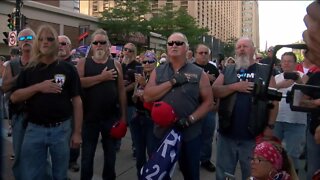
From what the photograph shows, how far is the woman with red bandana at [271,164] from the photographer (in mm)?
2791

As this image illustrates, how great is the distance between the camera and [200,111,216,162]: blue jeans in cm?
604

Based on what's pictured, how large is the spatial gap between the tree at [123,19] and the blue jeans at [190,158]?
2847 centimetres

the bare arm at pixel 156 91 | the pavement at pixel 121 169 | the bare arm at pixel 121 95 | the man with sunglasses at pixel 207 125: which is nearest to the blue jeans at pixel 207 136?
the man with sunglasses at pixel 207 125

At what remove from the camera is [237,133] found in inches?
158

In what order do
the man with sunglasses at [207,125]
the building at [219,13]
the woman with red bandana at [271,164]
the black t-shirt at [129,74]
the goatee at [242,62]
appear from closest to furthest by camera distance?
the woman with red bandana at [271,164] < the goatee at [242,62] < the man with sunglasses at [207,125] < the black t-shirt at [129,74] < the building at [219,13]

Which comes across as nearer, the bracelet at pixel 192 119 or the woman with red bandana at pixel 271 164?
the woman with red bandana at pixel 271 164

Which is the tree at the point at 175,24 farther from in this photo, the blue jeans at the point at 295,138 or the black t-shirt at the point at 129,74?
the blue jeans at the point at 295,138

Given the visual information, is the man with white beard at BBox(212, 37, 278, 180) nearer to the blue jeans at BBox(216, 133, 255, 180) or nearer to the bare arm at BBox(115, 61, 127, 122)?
the blue jeans at BBox(216, 133, 255, 180)

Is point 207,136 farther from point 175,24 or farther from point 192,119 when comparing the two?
point 175,24

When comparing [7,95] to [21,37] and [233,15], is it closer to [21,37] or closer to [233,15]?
[21,37]

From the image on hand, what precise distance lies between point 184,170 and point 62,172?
1223 millimetres

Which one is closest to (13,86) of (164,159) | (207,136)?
(164,159)

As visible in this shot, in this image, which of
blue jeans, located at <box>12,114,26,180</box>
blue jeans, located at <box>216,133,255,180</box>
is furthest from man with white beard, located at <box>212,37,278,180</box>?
blue jeans, located at <box>12,114,26,180</box>

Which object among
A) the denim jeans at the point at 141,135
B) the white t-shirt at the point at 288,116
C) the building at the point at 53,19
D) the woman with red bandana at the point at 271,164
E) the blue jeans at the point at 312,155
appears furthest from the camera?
the building at the point at 53,19
